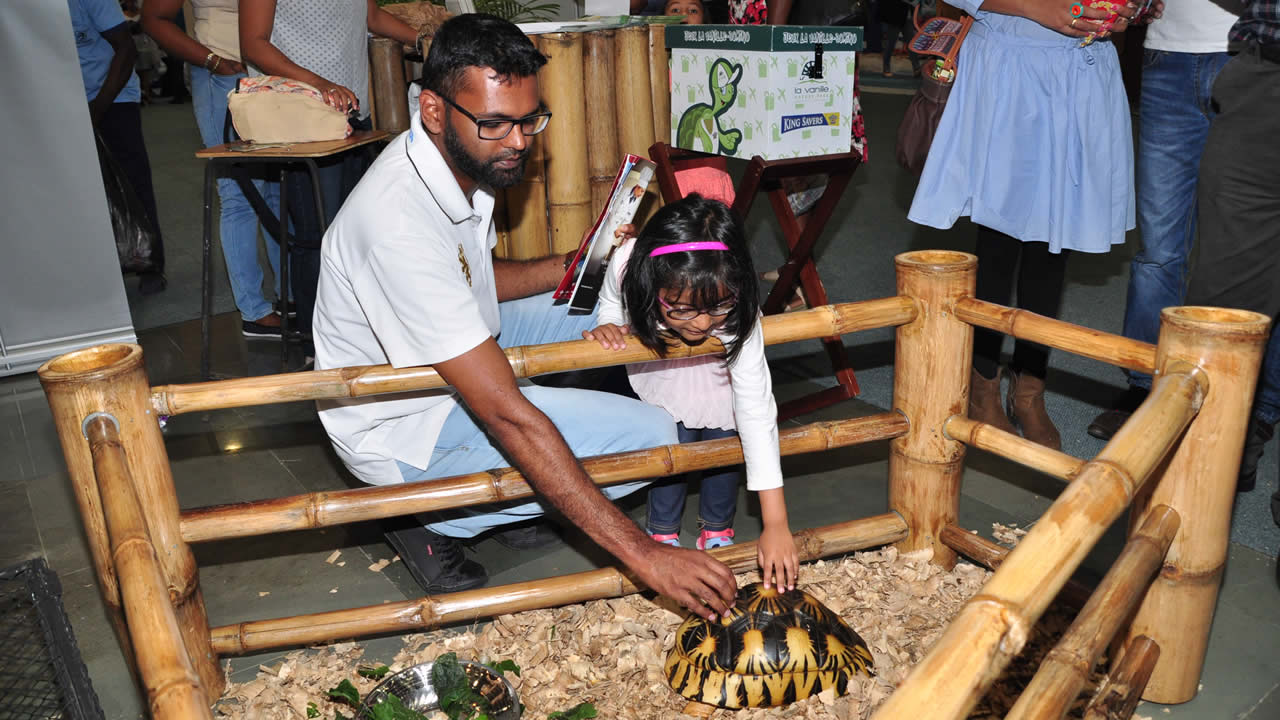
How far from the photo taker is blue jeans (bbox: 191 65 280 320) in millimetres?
4445

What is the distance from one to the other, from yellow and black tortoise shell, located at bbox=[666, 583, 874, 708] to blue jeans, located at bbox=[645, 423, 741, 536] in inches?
20.9

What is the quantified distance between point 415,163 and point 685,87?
1.63m

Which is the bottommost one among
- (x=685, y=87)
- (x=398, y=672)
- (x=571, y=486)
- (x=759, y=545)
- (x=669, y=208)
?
(x=398, y=672)

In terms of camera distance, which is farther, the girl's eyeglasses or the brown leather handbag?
the brown leather handbag

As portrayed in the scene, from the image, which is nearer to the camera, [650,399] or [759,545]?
[759,545]

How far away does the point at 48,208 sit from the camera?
425cm

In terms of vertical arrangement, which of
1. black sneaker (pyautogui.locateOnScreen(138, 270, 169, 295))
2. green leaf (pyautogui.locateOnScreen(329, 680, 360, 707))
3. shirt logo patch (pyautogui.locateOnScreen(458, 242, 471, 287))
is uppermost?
shirt logo patch (pyautogui.locateOnScreen(458, 242, 471, 287))

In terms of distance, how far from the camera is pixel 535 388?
249 cm

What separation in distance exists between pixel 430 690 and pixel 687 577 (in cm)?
67

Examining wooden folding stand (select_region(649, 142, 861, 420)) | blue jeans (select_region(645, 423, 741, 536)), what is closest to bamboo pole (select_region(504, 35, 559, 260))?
wooden folding stand (select_region(649, 142, 861, 420))

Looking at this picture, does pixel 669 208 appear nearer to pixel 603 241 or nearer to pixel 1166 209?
pixel 603 241

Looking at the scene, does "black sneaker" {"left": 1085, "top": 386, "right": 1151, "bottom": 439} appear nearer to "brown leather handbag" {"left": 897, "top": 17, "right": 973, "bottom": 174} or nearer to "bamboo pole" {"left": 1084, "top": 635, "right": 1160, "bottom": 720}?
"brown leather handbag" {"left": 897, "top": 17, "right": 973, "bottom": 174}

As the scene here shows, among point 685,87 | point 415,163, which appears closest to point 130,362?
point 415,163

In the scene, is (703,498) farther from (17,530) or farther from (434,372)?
(17,530)
